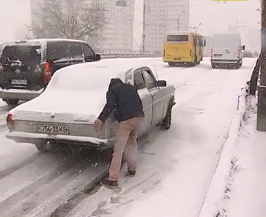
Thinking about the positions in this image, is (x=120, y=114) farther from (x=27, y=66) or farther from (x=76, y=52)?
(x=76, y=52)

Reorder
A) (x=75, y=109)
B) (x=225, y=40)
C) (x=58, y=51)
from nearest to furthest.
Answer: (x=75, y=109) → (x=58, y=51) → (x=225, y=40)

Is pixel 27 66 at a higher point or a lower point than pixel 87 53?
lower

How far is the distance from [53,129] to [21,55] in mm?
5156

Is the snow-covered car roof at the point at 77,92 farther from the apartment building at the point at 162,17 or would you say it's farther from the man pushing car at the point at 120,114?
the apartment building at the point at 162,17

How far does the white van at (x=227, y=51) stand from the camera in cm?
2820

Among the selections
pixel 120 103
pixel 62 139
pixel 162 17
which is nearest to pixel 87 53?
pixel 62 139

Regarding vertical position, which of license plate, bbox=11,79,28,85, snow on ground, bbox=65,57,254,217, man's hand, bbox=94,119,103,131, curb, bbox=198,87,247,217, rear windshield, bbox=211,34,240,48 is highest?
rear windshield, bbox=211,34,240,48

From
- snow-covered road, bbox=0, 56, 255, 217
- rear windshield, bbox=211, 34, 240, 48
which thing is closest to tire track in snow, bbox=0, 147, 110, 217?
snow-covered road, bbox=0, 56, 255, 217

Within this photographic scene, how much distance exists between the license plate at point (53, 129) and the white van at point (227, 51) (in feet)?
78.2

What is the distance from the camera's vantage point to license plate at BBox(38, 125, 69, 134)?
232 inches

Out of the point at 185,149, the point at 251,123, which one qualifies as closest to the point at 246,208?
the point at 185,149

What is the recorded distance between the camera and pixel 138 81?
24.1 feet

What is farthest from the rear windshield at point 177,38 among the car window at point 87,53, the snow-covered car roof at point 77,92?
the snow-covered car roof at point 77,92

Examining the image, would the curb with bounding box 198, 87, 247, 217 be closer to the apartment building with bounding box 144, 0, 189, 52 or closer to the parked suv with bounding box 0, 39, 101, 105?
the parked suv with bounding box 0, 39, 101, 105
